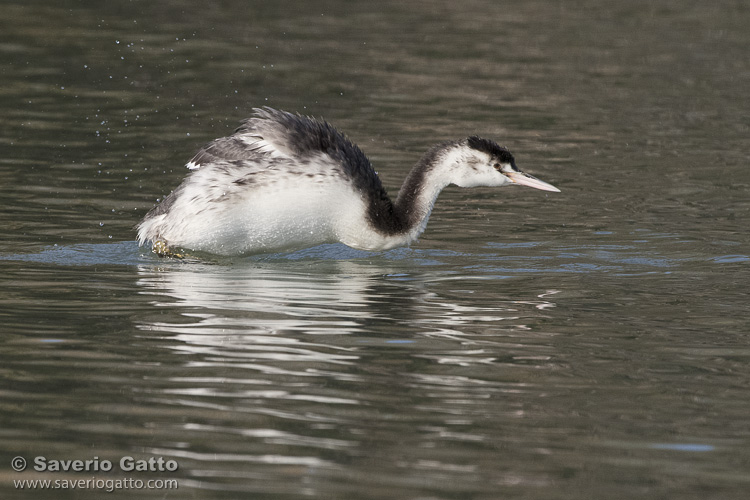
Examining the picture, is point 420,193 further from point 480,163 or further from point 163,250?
point 163,250

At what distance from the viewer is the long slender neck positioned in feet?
36.3

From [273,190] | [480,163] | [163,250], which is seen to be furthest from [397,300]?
[163,250]

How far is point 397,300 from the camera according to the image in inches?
376

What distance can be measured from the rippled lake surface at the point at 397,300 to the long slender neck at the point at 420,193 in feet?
1.19

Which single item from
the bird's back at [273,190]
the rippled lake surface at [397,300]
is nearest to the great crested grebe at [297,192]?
the bird's back at [273,190]

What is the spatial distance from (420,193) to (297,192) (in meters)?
1.23

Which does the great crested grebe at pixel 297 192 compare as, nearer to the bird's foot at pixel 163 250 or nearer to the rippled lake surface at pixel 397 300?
the bird's foot at pixel 163 250

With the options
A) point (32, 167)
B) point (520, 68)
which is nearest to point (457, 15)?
point (520, 68)

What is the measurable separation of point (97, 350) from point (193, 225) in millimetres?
3183

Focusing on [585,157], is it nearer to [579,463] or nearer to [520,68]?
[520,68]

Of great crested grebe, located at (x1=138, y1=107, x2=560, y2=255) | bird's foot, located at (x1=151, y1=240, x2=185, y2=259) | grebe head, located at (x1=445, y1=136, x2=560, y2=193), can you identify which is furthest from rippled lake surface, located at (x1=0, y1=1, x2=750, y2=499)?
grebe head, located at (x1=445, y1=136, x2=560, y2=193)

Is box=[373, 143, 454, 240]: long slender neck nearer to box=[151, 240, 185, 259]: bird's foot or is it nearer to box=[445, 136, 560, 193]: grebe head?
box=[445, 136, 560, 193]: grebe head

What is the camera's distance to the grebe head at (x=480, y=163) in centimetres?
1116

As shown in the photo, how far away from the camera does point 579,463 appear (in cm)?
599
